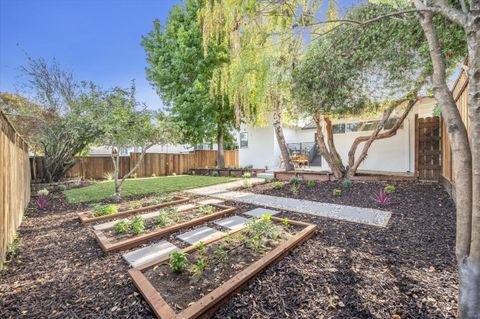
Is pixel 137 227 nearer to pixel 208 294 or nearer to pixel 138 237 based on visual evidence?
pixel 138 237

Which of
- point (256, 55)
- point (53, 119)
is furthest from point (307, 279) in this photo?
point (53, 119)

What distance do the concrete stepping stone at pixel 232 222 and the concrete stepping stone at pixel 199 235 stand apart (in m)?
0.29

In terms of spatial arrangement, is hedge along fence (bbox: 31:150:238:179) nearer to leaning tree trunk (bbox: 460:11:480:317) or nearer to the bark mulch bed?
the bark mulch bed

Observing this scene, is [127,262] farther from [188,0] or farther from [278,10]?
[188,0]

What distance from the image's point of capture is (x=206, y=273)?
2211 mm

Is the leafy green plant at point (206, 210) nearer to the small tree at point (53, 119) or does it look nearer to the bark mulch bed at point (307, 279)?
the bark mulch bed at point (307, 279)

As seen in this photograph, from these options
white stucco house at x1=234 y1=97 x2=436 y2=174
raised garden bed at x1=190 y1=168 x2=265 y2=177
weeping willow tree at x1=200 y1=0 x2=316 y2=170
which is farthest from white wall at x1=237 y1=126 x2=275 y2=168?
weeping willow tree at x1=200 y1=0 x2=316 y2=170

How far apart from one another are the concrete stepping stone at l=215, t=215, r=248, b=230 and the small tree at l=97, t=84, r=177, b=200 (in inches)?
115

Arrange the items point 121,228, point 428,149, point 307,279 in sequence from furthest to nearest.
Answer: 1. point 428,149
2. point 121,228
3. point 307,279

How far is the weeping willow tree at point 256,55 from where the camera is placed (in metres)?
2.75

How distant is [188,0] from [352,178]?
42.1 ft

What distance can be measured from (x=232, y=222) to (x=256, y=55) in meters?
3.25

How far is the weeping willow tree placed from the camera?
108 inches

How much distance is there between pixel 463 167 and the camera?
134 centimetres
